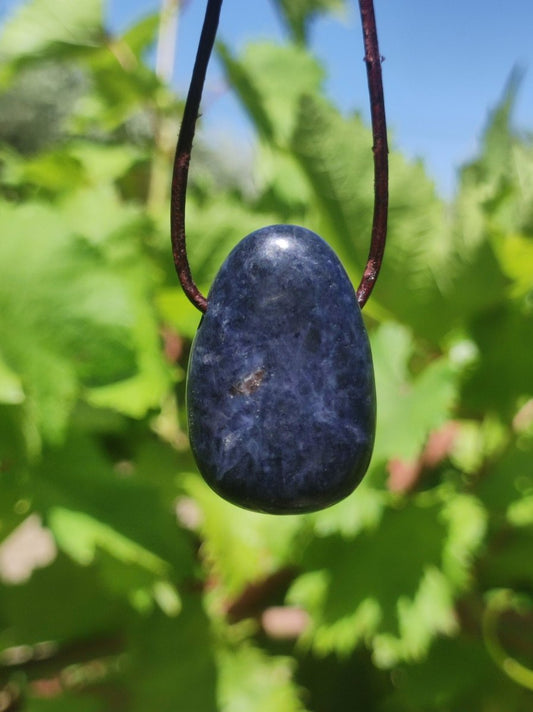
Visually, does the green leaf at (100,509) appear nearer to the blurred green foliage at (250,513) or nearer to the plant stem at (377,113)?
the blurred green foliage at (250,513)

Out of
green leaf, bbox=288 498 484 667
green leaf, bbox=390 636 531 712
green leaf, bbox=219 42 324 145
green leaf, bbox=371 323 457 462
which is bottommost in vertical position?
green leaf, bbox=390 636 531 712

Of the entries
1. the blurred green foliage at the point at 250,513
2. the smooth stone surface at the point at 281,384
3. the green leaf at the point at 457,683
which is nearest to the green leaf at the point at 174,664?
the blurred green foliage at the point at 250,513

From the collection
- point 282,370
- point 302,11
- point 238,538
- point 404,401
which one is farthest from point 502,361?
point 302,11

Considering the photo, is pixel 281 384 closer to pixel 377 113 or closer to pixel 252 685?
pixel 377 113

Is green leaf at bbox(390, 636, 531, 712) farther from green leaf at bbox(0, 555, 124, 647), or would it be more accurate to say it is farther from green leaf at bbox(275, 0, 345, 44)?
green leaf at bbox(275, 0, 345, 44)

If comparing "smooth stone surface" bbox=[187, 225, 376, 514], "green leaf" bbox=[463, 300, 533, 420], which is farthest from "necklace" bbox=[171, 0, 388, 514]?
"green leaf" bbox=[463, 300, 533, 420]

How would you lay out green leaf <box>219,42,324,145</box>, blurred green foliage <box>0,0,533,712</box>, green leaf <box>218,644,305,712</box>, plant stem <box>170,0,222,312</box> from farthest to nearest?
1. green leaf <box>219,42,324,145</box>
2. green leaf <box>218,644,305,712</box>
3. blurred green foliage <box>0,0,533,712</box>
4. plant stem <box>170,0,222,312</box>
